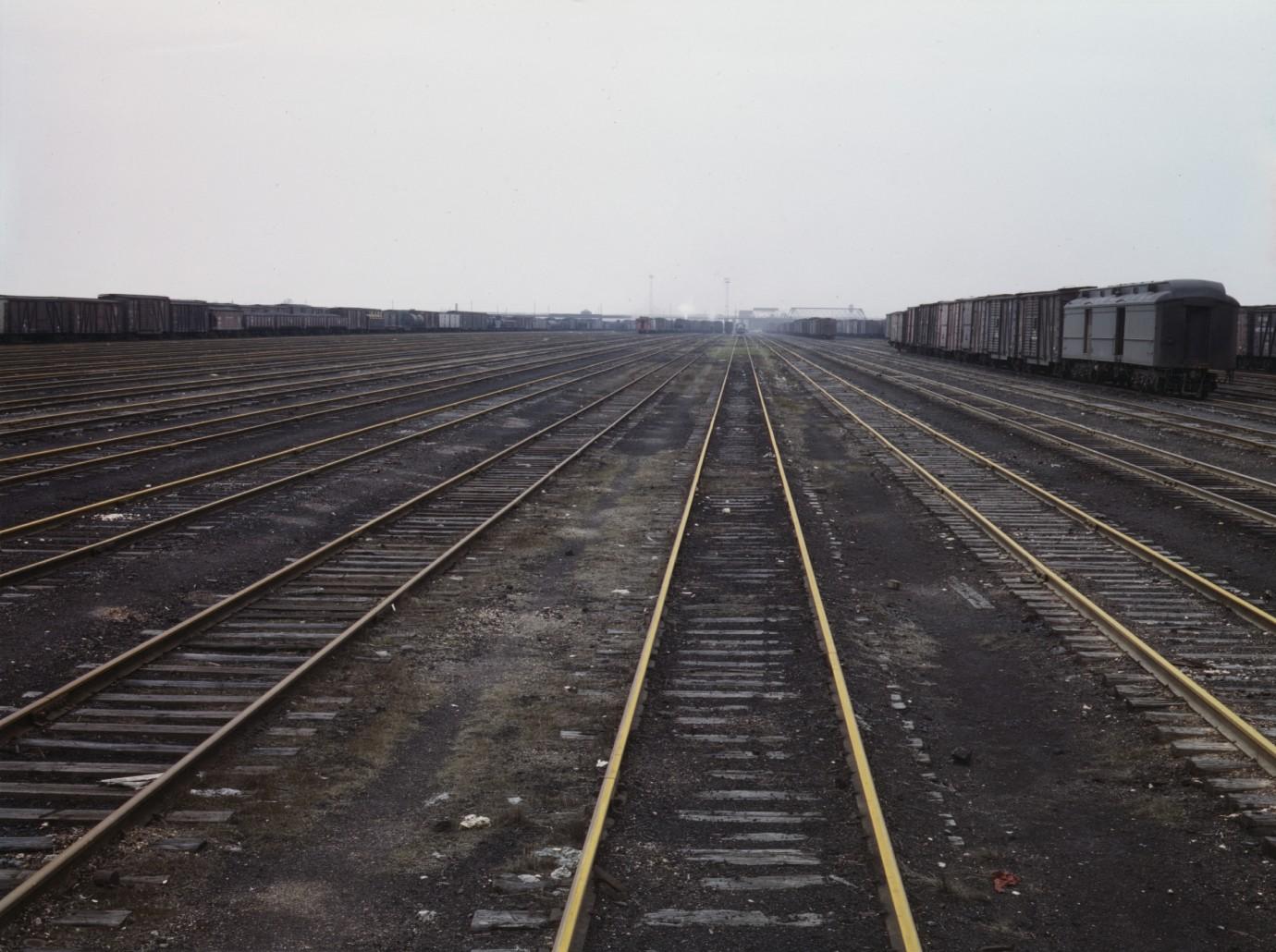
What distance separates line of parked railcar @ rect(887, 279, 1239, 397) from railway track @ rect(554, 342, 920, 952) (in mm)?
27027

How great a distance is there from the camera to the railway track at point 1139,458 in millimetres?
15867

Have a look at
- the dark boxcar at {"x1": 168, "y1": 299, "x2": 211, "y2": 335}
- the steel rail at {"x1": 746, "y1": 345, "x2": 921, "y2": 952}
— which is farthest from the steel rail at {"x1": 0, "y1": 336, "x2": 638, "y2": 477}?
the dark boxcar at {"x1": 168, "y1": 299, "x2": 211, "y2": 335}

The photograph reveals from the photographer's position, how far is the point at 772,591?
10.8 metres

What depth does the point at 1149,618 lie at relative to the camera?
389 inches

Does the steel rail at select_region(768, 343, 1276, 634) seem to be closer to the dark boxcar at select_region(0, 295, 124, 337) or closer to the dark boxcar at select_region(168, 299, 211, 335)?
the dark boxcar at select_region(0, 295, 124, 337)

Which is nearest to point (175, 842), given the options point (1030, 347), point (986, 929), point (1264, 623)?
point (986, 929)

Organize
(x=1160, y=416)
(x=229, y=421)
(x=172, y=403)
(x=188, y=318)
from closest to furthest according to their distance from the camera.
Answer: (x=229, y=421) < (x=1160, y=416) < (x=172, y=403) < (x=188, y=318)

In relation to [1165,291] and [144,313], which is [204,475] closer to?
[1165,291]

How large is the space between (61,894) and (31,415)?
2315cm

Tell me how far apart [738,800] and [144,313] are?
228 feet

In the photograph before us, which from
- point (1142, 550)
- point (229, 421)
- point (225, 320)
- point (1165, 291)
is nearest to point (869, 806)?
point (1142, 550)

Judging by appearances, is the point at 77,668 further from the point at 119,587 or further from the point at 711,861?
the point at 711,861

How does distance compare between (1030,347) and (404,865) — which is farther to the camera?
(1030,347)

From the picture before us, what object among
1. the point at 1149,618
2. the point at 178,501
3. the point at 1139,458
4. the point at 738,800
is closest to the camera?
the point at 738,800
